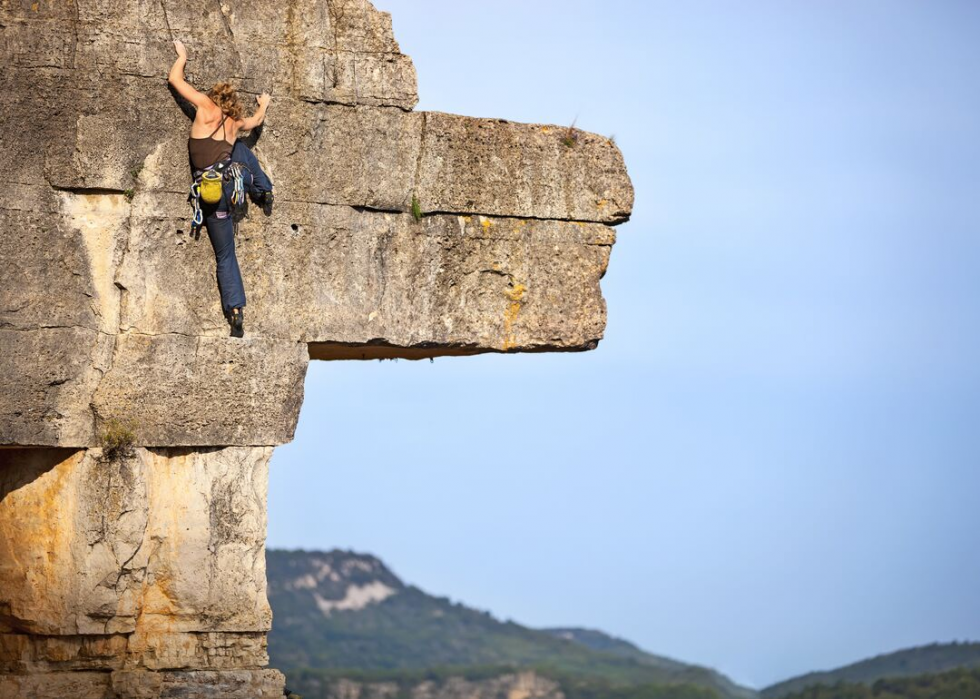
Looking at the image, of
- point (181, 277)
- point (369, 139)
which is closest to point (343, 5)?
point (369, 139)

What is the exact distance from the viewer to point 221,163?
899cm

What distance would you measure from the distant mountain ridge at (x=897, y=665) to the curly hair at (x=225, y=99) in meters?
15.8

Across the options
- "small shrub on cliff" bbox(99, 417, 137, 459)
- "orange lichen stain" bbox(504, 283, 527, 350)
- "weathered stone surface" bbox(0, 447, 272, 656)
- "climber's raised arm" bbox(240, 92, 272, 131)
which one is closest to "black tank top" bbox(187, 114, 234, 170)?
"climber's raised arm" bbox(240, 92, 272, 131)

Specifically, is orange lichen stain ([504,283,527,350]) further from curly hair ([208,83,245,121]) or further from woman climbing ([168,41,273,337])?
curly hair ([208,83,245,121])

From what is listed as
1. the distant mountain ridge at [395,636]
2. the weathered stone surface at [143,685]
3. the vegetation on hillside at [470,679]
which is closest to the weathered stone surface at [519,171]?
the weathered stone surface at [143,685]

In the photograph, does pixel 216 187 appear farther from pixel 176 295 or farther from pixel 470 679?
pixel 470 679

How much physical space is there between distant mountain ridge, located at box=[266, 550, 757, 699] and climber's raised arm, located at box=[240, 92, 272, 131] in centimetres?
1369

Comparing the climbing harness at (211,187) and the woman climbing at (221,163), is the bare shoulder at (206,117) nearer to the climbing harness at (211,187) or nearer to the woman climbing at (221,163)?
the woman climbing at (221,163)

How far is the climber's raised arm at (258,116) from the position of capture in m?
9.11

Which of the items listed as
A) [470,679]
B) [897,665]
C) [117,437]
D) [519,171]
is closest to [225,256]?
[117,437]

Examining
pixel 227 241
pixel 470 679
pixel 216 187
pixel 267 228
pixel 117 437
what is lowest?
pixel 470 679

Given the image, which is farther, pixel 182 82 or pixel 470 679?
pixel 470 679

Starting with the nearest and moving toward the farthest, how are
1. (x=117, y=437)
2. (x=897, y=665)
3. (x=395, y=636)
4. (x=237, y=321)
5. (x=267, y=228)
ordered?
(x=117, y=437) → (x=237, y=321) → (x=267, y=228) → (x=897, y=665) → (x=395, y=636)

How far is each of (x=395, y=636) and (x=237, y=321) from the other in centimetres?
1793
